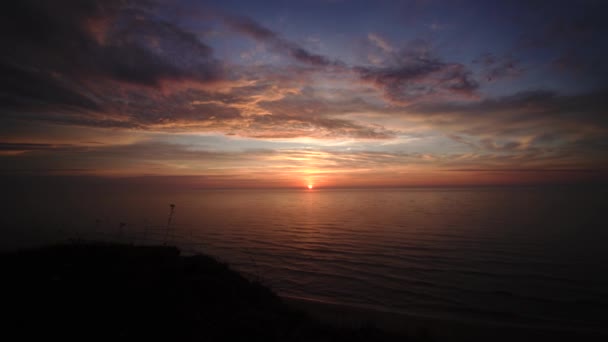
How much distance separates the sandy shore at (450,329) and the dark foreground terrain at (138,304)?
2.65 metres

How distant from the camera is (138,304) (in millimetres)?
6676

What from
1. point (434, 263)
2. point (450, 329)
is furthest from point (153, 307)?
point (434, 263)

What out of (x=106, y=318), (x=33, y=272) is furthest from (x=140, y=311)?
(x=33, y=272)

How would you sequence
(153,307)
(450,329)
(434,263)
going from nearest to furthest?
(153,307)
(450,329)
(434,263)

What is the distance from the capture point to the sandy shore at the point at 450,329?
9547 millimetres

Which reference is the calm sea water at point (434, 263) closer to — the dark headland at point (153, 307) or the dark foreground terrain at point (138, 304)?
the dark headland at point (153, 307)

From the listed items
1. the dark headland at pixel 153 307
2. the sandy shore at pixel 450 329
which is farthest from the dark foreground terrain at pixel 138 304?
the sandy shore at pixel 450 329

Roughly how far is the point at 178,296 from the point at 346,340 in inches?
183

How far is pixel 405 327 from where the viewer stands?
995 centimetres

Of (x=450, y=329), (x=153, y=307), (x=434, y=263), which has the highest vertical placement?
(x=153, y=307)

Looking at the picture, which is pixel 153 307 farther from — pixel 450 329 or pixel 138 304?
pixel 450 329

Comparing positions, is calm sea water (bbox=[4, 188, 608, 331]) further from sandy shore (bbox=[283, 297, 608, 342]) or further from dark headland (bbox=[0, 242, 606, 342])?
dark headland (bbox=[0, 242, 606, 342])

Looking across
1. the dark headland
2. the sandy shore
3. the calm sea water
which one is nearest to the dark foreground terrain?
the dark headland

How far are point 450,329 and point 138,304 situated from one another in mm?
10911
